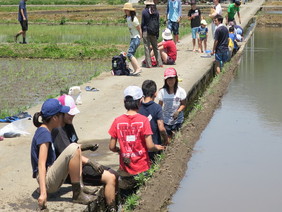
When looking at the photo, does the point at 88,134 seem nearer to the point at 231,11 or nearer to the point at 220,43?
the point at 220,43

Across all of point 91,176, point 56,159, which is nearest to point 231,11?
point 91,176

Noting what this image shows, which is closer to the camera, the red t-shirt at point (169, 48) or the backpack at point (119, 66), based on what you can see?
the backpack at point (119, 66)

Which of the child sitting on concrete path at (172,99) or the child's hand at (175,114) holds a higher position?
the child sitting on concrete path at (172,99)

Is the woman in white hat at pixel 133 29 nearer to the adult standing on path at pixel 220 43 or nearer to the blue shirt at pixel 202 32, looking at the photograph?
the adult standing on path at pixel 220 43

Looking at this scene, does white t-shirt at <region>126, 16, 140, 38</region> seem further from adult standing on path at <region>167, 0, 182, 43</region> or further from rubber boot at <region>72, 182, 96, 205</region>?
rubber boot at <region>72, 182, 96, 205</region>

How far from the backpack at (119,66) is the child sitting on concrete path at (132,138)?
22.9ft

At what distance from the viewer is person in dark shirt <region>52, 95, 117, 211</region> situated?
6059mm

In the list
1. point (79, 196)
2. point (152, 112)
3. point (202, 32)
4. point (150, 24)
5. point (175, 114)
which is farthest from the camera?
point (202, 32)

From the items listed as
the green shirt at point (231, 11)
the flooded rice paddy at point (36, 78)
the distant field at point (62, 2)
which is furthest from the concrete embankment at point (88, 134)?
the distant field at point (62, 2)

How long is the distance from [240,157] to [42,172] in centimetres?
355

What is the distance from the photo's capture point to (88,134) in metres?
8.43

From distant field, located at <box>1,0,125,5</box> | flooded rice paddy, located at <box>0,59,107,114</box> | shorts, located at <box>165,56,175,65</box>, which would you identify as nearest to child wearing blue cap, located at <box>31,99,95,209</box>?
flooded rice paddy, located at <box>0,59,107,114</box>

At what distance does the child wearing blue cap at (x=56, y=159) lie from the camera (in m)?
5.61

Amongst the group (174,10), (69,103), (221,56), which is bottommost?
(221,56)
